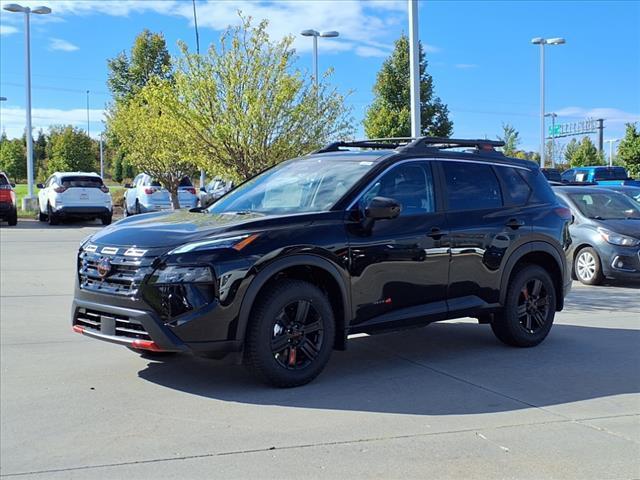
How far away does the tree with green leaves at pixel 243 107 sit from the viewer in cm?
1134

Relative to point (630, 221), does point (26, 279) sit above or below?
below

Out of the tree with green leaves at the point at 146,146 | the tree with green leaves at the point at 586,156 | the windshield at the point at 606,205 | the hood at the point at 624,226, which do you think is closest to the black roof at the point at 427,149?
the hood at the point at 624,226

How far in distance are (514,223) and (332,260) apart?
2.26 metres

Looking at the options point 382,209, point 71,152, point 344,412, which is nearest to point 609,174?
point 382,209

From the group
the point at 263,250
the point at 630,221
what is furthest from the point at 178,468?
the point at 630,221

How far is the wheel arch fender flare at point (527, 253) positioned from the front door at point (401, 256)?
84cm

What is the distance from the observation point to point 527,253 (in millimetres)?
7012

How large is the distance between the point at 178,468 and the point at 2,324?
4757mm

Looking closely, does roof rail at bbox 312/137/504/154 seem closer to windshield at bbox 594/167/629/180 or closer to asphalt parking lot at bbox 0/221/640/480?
asphalt parking lot at bbox 0/221/640/480

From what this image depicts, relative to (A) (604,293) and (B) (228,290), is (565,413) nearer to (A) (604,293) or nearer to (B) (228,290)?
(B) (228,290)

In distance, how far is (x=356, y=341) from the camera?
727 cm

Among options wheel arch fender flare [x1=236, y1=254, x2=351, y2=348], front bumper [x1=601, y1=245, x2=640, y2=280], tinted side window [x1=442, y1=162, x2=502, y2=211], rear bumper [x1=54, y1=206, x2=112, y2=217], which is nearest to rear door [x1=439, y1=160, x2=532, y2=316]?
tinted side window [x1=442, y1=162, x2=502, y2=211]

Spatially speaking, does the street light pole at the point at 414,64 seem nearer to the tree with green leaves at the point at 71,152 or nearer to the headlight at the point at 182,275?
the headlight at the point at 182,275

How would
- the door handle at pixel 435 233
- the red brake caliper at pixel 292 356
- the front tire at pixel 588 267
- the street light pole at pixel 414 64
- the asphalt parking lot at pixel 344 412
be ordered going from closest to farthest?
1. the asphalt parking lot at pixel 344 412
2. the red brake caliper at pixel 292 356
3. the door handle at pixel 435 233
4. the front tire at pixel 588 267
5. the street light pole at pixel 414 64
